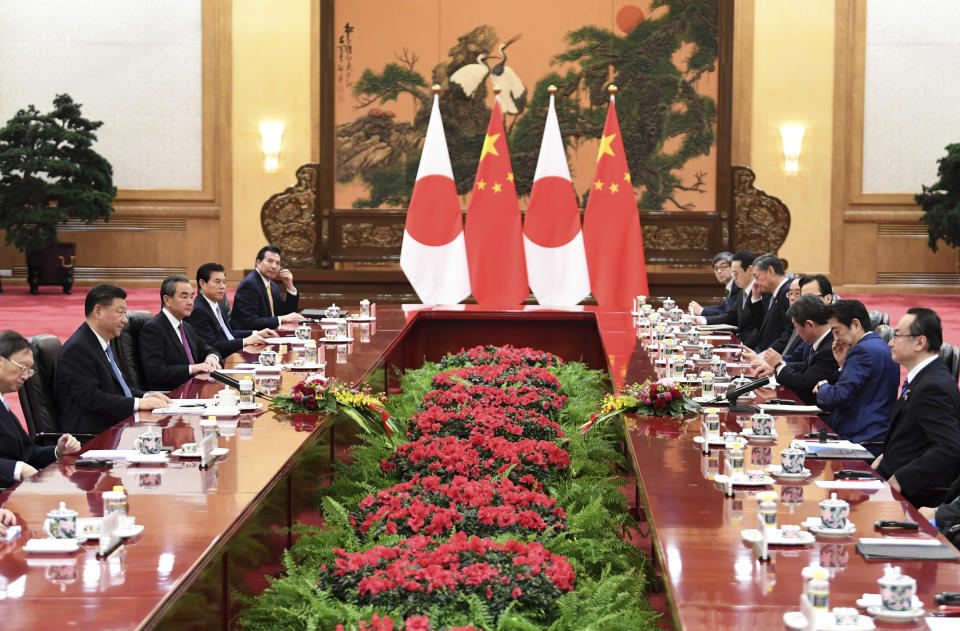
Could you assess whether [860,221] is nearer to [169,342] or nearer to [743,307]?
[743,307]

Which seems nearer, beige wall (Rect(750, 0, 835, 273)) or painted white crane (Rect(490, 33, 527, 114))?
painted white crane (Rect(490, 33, 527, 114))

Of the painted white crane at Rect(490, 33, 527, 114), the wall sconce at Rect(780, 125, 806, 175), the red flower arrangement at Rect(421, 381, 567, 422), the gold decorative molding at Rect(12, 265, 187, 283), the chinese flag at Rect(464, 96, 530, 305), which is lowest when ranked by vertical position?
the red flower arrangement at Rect(421, 381, 567, 422)

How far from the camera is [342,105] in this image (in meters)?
14.1

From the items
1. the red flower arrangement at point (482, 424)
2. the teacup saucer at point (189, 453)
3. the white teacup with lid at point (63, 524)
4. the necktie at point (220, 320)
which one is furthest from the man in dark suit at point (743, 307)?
the white teacup with lid at point (63, 524)

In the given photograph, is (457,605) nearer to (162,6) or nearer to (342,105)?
(342,105)

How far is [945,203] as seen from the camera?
1381 cm

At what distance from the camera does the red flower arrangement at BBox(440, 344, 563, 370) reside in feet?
25.9

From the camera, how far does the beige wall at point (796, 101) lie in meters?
14.4

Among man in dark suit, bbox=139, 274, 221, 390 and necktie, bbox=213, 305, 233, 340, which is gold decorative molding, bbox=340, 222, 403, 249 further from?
man in dark suit, bbox=139, 274, 221, 390

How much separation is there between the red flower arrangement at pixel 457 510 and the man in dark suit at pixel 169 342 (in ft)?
7.97

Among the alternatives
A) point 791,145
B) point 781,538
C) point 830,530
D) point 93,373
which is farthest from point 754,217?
point 781,538

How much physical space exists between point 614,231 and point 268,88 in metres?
5.64

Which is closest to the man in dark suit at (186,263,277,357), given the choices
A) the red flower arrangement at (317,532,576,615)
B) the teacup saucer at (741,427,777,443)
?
the teacup saucer at (741,427,777,443)

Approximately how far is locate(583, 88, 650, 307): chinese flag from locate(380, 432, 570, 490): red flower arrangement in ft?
19.4
